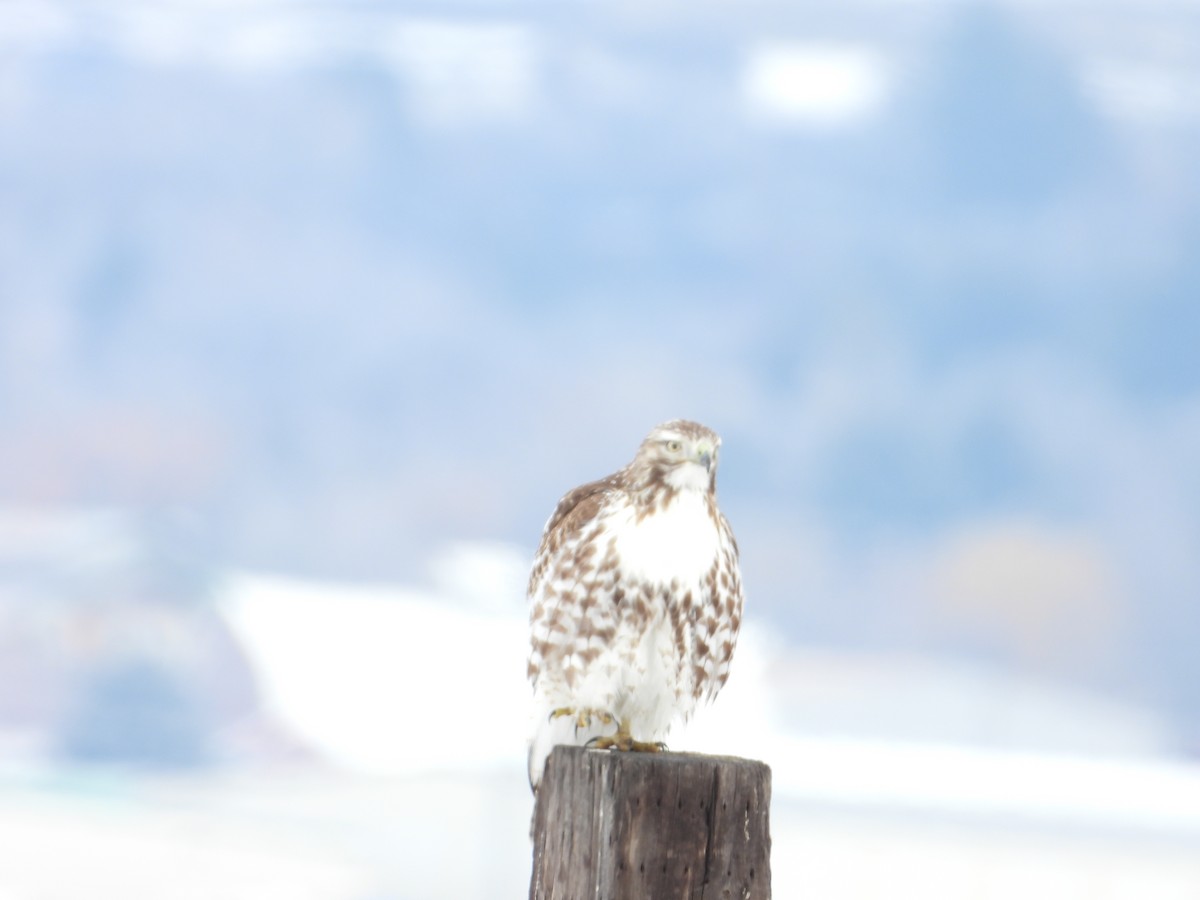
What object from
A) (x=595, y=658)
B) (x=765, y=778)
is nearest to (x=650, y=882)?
(x=765, y=778)

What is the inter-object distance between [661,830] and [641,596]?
84 cm

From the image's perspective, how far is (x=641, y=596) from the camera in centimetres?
368

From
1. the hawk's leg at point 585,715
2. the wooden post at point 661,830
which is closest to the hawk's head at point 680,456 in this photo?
the hawk's leg at point 585,715

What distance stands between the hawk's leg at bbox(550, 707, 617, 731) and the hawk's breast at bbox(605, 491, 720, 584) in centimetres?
41

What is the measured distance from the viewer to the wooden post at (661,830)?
9.59 feet

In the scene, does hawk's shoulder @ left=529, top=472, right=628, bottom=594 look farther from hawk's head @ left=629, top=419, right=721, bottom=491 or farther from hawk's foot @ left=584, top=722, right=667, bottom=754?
hawk's foot @ left=584, top=722, right=667, bottom=754

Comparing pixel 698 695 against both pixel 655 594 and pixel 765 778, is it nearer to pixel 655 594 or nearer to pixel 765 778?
pixel 655 594

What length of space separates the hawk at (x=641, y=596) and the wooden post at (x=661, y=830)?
60 centimetres

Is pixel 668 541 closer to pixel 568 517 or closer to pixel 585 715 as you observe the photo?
pixel 568 517

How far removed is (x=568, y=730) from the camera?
3938mm

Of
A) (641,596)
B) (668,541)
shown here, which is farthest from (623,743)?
(668,541)

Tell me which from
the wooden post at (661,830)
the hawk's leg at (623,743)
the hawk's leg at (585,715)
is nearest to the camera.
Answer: the wooden post at (661,830)

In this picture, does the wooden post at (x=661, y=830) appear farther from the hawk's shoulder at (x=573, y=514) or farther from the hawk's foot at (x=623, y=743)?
the hawk's shoulder at (x=573, y=514)

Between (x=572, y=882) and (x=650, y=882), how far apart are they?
0.19 meters
